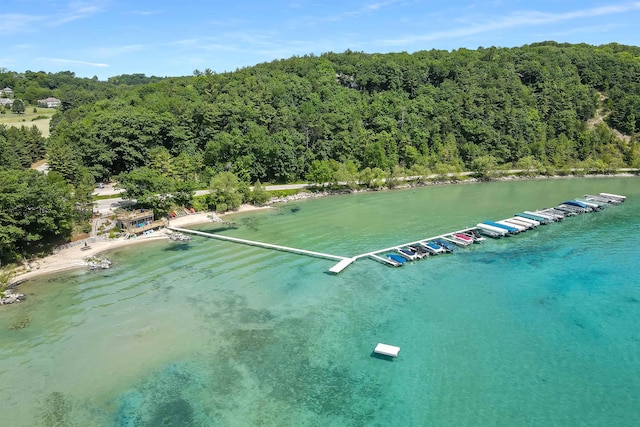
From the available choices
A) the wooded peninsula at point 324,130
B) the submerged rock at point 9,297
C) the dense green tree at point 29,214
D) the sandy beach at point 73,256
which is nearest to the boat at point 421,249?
the wooded peninsula at point 324,130

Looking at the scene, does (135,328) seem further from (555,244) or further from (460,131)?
(460,131)

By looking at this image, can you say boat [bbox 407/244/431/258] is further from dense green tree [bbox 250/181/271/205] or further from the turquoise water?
dense green tree [bbox 250/181/271/205]

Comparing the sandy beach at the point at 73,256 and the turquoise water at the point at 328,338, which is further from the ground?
the sandy beach at the point at 73,256

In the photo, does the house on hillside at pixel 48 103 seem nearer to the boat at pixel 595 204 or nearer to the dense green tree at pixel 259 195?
the dense green tree at pixel 259 195

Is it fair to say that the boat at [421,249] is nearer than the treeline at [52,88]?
Yes

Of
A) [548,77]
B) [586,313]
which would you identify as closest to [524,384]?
[586,313]

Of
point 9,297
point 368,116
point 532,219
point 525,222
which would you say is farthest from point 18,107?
point 532,219

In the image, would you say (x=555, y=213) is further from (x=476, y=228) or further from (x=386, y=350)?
(x=386, y=350)
